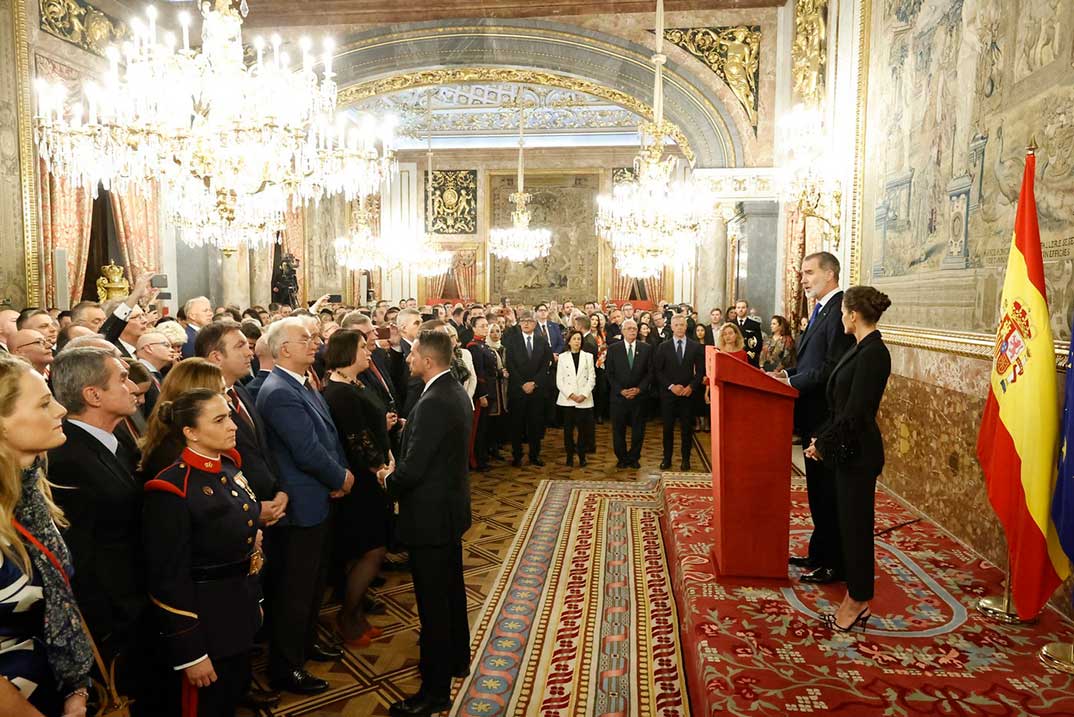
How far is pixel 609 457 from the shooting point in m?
8.33

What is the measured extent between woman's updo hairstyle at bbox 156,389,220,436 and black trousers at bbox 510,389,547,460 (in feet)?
18.7

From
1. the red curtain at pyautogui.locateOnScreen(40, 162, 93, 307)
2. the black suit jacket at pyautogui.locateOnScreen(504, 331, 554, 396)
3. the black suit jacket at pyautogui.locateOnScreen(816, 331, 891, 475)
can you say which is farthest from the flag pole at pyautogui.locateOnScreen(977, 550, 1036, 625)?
the red curtain at pyautogui.locateOnScreen(40, 162, 93, 307)

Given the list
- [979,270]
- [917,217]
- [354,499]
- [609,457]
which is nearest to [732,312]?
[609,457]

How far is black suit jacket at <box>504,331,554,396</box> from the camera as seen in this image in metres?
8.09

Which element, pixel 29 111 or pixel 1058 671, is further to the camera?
pixel 29 111

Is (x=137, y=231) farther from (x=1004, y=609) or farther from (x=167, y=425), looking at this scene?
(x=1004, y=609)

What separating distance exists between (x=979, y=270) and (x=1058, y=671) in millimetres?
2233

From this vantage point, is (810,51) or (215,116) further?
(810,51)

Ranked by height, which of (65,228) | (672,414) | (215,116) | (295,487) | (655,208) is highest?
(215,116)

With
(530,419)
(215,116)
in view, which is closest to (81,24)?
(215,116)

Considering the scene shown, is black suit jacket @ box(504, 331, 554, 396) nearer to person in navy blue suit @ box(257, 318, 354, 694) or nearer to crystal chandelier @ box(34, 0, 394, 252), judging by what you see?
A: crystal chandelier @ box(34, 0, 394, 252)

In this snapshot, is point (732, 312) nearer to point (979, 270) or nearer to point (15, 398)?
point (979, 270)

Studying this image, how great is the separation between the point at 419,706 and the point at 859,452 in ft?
6.94

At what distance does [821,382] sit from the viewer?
12.2 feet
